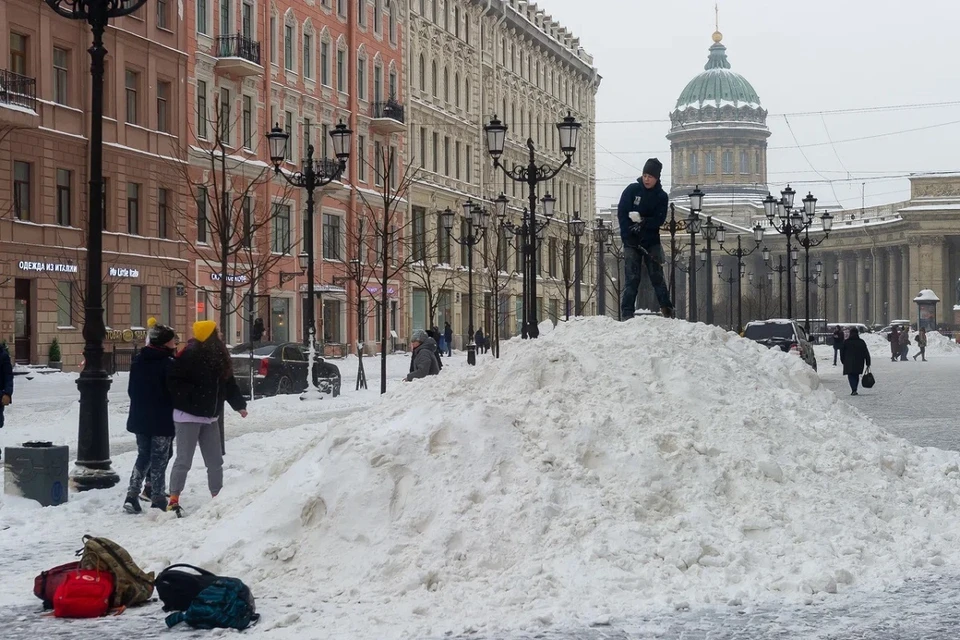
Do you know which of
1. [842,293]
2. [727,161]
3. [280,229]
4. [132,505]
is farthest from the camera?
[727,161]

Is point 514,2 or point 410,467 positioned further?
point 514,2

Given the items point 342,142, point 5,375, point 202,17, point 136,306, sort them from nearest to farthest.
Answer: point 5,375 < point 342,142 < point 136,306 < point 202,17

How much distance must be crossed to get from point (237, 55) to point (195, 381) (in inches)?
1315

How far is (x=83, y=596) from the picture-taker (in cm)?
772

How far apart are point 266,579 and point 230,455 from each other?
283 inches

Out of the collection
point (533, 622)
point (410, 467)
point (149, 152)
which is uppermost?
point (149, 152)

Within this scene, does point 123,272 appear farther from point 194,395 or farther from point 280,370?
point 194,395

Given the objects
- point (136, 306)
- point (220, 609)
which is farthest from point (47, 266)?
point (220, 609)

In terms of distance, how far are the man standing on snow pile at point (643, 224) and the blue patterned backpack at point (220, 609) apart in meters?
6.73

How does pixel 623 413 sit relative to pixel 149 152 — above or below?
below

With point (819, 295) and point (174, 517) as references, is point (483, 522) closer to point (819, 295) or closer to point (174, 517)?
point (174, 517)

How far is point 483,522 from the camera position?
8.54 m

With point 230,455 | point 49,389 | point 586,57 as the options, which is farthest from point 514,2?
point 230,455

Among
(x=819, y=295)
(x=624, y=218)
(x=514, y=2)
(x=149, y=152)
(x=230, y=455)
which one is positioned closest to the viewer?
(x=624, y=218)
